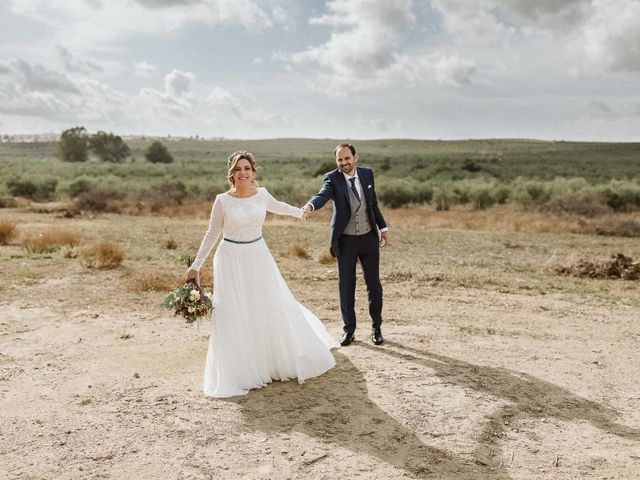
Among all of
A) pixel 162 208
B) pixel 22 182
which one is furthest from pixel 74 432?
pixel 22 182

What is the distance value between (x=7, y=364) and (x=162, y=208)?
20.7 m

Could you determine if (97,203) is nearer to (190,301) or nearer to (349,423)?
(190,301)

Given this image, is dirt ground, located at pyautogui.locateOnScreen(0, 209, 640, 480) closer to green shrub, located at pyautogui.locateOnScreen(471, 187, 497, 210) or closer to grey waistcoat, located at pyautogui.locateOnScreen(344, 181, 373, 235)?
grey waistcoat, located at pyautogui.locateOnScreen(344, 181, 373, 235)

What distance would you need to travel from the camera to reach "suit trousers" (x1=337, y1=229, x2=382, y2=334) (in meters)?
6.76

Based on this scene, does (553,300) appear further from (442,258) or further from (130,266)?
(130,266)

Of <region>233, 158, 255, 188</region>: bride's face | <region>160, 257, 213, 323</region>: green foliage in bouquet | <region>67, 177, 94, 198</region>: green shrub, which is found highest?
<region>233, 158, 255, 188</region>: bride's face

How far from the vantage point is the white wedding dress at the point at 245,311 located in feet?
18.4

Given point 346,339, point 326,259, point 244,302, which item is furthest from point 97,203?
point 244,302

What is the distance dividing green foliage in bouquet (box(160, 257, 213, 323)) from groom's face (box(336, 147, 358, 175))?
206 centimetres

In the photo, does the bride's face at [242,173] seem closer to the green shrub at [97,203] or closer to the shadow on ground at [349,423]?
the shadow on ground at [349,423]

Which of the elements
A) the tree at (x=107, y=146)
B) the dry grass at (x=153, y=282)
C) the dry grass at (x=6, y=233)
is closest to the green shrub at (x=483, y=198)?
the dry grass at (x=6, y=233)

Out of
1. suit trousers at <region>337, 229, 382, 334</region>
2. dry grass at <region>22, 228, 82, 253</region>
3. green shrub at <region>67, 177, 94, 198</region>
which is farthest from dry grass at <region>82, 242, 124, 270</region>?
green shrub at <region>67, 177, 94, 198</region>

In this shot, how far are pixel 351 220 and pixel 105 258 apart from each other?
716 cm

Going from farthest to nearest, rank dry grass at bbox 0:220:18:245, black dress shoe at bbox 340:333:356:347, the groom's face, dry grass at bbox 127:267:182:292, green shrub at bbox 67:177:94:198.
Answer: green shrub at bbox 67:177:94:198
dry grass at bbox 0:220:18:245
dry grass at bbox 127:267:182:292
black dress shoe at bbox 340:333:356:347
the groom's face
